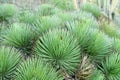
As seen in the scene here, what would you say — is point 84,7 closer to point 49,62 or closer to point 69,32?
point 69,32

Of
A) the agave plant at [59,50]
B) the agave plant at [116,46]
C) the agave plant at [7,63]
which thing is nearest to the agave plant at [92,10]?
the agave plant at [116,46]

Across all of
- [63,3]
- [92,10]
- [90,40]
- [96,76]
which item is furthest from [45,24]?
[63,3]

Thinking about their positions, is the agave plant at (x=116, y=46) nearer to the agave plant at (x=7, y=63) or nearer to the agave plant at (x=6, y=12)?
the agave plant at (x=7, y=63)

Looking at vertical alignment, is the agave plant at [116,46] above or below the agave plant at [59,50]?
below

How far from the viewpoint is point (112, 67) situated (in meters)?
3.80

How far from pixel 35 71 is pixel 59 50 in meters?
0.50

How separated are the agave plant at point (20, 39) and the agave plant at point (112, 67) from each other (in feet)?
3.30

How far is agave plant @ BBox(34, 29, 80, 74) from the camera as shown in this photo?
3.41 meters

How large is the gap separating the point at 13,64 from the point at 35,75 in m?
0.41

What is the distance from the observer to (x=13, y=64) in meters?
3.28

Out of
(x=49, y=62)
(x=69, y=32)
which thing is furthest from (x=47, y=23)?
(x=49, y=62)

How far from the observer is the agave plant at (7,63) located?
3.22 meters

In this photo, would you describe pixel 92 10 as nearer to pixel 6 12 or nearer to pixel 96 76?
pixel 6 12

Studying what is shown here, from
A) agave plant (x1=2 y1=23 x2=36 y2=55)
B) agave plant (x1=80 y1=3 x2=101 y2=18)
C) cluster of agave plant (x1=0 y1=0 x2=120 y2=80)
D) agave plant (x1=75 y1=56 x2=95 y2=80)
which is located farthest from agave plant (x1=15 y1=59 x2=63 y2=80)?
agave plant (x1=80 y1=3 x2=101 y2=18)
